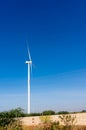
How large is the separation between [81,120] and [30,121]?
17.2 feet

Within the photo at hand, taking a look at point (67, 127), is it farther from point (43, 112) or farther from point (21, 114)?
point (43, 112)

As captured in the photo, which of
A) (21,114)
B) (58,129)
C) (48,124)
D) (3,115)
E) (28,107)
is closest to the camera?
(58,129)

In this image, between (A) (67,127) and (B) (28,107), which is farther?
(B) (28,107)

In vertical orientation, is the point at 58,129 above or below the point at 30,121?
below

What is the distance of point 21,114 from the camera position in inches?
A: 1180

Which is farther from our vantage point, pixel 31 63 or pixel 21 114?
pixel 31 63

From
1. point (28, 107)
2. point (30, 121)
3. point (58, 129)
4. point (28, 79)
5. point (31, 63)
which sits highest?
point (31, 63)

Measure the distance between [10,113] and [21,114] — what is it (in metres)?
2.77

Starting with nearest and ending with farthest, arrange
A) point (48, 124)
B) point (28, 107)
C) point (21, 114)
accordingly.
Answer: point (48, 124) < point (21, 114) < point (28, 107)

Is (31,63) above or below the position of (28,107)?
above

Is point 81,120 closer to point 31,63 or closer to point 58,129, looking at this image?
point 58,129

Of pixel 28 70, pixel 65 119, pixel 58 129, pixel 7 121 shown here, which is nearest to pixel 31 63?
pixel 28 70

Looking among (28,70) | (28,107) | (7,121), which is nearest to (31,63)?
(28,70)

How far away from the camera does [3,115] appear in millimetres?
26094
